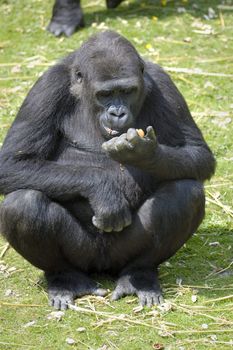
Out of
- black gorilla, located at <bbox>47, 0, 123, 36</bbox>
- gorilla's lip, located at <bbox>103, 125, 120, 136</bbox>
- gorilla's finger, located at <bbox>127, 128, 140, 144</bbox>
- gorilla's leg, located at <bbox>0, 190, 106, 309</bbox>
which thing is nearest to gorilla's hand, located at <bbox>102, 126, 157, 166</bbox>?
gorilla's finger, located at <bbox>127, 128, 140, 144</bbox>

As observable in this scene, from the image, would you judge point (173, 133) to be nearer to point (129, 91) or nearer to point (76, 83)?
point (129, 91)

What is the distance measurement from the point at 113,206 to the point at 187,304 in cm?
84

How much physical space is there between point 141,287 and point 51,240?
27.8 inches

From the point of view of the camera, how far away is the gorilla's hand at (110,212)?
5699 millimetres

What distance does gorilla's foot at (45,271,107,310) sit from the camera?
19.1 ft

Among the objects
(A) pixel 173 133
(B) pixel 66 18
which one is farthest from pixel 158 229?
(B) pixel 66 18

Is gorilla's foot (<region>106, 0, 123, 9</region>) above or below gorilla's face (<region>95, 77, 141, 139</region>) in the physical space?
below

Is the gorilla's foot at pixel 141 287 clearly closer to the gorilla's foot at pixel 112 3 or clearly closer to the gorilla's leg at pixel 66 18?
the gorilla's leg at pixel 66 18

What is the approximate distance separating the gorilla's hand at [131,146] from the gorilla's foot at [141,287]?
931mm

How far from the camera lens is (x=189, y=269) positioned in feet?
21.0

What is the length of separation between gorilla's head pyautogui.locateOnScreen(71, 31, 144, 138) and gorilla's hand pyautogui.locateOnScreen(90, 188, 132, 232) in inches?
16.4

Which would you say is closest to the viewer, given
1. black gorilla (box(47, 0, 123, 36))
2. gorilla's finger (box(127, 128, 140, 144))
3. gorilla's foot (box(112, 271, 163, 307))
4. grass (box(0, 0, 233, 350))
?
gorilla's finger (box(127, 128, 140, 144))

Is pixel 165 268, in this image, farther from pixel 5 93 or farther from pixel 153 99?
pixel 5 93

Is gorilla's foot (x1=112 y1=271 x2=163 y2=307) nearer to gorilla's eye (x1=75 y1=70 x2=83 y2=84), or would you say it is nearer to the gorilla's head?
the gorilla's head
